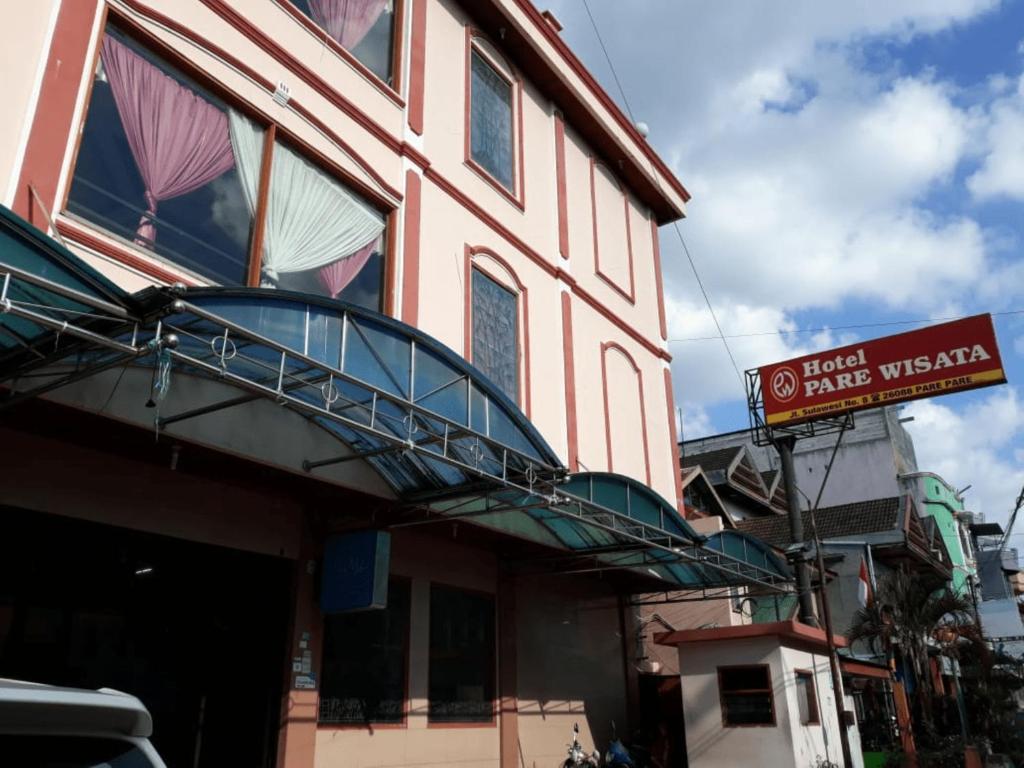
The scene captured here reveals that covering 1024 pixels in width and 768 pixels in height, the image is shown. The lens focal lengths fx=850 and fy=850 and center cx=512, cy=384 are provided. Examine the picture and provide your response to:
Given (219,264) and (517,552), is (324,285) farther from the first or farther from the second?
(517,552)

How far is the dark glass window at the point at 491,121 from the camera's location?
14500 mm

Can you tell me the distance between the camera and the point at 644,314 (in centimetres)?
1870

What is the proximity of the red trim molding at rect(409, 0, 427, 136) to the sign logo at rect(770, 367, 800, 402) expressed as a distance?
38.3 feet

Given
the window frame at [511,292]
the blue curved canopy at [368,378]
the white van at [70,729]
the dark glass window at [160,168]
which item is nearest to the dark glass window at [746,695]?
the window frame at [511,292]

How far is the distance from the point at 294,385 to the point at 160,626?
3.70m

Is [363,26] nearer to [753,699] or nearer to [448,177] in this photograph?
[448,177]

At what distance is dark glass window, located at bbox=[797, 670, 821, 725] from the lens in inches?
574

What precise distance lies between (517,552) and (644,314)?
7404 mm

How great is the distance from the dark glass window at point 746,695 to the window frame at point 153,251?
871 cm

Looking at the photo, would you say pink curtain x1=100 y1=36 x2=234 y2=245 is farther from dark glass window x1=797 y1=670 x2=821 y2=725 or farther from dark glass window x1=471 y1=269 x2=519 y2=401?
dark glass window x1=797 y1=670 x2=821 y2=725

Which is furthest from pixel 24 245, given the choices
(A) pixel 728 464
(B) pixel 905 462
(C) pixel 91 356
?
(B) pixel 905 462

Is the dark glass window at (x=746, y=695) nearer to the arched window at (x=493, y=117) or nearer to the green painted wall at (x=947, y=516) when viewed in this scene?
the arched window at (x=493, y=117)

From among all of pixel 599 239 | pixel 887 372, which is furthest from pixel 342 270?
pixel 887 372

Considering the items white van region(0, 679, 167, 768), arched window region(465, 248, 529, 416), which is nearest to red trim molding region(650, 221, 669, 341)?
arched window region(465, 248, 529, 416)
